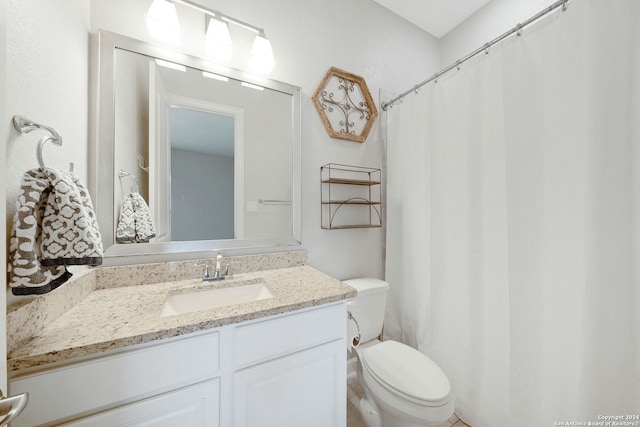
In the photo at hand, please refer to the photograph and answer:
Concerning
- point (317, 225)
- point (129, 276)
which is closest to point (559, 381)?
point (317, 225)

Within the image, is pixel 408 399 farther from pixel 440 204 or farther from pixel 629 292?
pixel 440 204

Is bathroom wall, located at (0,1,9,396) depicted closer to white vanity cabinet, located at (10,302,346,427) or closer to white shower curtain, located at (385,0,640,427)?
white vanity cabinet, located at (10,302,346,427)

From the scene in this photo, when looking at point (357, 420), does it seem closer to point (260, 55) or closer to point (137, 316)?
point (137, 316)

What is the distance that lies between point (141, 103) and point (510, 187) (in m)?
1.76

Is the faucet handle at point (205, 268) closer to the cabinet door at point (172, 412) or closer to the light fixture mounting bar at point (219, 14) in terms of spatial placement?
the cabinet door at point (172, 412)

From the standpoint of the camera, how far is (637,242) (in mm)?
778

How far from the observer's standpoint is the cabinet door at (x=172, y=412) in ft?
2.09

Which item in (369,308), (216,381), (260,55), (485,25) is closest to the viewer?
(216,381)

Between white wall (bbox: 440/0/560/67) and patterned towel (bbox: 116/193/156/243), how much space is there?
98.7 inches

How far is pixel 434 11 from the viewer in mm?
1869

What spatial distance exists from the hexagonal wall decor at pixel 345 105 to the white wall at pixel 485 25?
0.98 meters

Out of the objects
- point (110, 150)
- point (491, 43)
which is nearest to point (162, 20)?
point (110, 150)

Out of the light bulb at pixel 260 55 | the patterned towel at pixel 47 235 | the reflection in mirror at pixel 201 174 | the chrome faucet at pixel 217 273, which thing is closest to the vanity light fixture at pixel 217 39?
the light bulb at pixel 260 55

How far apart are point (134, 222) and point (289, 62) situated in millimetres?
1226
